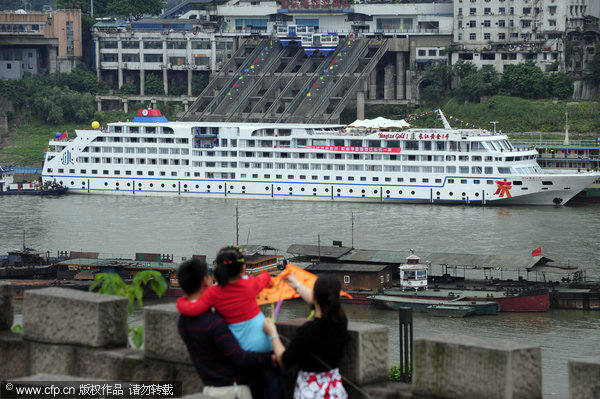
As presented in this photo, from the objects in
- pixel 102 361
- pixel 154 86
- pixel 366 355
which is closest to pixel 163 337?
pixel 102 361

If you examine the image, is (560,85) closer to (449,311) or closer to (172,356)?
(449,311)

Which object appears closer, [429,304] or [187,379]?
[187,379]

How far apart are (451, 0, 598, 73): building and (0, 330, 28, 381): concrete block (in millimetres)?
63728

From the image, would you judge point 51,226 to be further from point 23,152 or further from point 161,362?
point 161,362

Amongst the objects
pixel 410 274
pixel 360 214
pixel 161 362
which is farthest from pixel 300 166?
pixel 161 362

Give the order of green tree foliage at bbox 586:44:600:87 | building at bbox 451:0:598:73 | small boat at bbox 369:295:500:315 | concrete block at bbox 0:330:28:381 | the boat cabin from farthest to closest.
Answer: building at bbox 451:0:598:73
green tree foliage at bbox 586:44:600:87
the boat cabin
small boat at bbox 369:295:500:315
concrete block at bbox 0:330:28:381

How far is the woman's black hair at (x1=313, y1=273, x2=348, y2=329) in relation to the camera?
650cm

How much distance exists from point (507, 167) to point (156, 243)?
65.6 ft

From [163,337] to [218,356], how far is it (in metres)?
0.47

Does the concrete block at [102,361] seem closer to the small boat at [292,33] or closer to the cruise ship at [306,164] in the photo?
the cruise ship at [306,164]

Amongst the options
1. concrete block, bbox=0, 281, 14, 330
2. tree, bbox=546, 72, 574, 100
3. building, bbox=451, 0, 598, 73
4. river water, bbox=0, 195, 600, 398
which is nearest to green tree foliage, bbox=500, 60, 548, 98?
tree, bbox=546, 72, 574, 100

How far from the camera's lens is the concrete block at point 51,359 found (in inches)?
287

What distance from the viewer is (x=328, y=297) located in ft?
21.6

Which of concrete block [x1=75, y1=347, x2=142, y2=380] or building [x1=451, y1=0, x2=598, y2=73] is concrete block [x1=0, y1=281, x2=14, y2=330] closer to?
concrete block [x1=75, y1=347, x2=142, y2=380]
